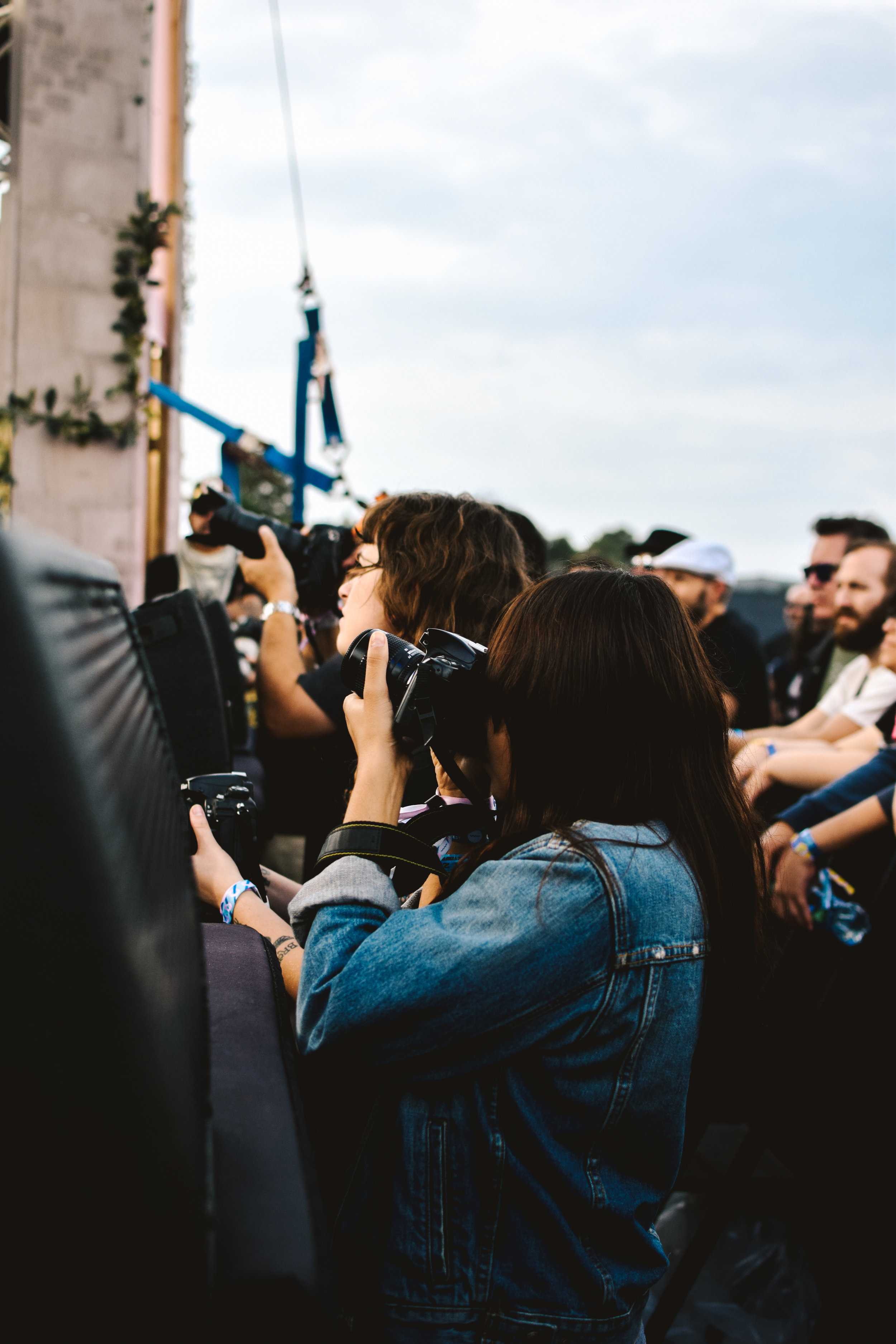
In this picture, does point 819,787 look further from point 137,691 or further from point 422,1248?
point 137,691

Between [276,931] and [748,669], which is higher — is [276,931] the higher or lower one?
the lower one

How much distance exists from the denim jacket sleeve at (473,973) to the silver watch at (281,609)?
182 cm

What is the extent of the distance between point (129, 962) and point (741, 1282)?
2.48 metres

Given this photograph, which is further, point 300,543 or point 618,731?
point 300,543

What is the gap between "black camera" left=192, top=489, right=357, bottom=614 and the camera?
288 cm

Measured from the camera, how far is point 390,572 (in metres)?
1.91

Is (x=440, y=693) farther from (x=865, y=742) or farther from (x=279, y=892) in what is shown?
(x=865, y=742)

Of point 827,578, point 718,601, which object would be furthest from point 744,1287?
point 827,578

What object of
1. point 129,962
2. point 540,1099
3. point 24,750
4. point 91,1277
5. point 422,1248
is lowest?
point 422,1248

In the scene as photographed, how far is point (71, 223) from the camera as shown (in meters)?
6.25

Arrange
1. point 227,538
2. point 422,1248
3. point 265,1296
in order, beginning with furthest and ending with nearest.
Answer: point 227,538, point 422,1248, point 265,1296

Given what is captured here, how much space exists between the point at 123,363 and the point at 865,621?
4.90 m

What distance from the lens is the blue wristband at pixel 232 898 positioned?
146cm

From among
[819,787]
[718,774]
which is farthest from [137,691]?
[819,787]
